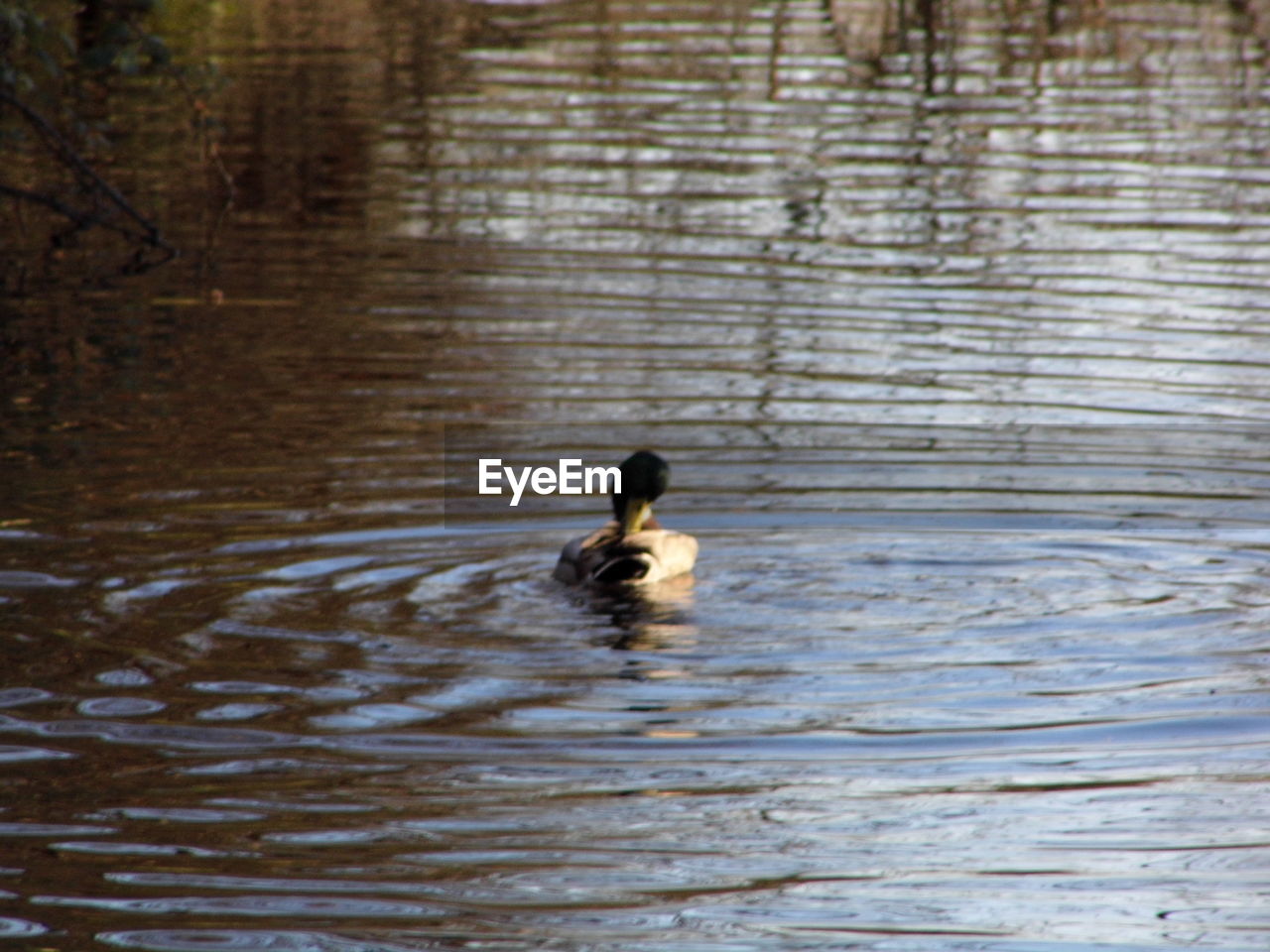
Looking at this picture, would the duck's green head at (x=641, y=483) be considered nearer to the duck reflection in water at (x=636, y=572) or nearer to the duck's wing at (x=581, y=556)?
the duck reflection in water at (x=636, y=572)

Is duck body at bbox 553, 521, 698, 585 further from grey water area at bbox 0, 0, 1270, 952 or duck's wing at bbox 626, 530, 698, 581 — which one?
grey water area at bbox 0, 0, 1270, 952

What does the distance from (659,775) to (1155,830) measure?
1.61m

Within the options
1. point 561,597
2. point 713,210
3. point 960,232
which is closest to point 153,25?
point 713,210

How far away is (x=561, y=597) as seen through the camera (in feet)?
28.9

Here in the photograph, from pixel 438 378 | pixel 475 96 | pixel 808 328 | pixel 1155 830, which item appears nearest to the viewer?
pixel 1155 830

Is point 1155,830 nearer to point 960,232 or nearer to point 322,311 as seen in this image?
point 322,311

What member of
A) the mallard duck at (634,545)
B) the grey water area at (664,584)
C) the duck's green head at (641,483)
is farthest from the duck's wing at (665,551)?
the duck's green head at (641,483)

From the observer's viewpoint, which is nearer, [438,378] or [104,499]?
[104,499]

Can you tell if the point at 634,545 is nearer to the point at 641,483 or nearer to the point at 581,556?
the point at 581,556

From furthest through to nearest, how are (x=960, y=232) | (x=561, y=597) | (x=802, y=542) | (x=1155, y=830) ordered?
1. (x=960, y=232)
2. (x=802, y=542)
3. (x=561, y=597)
4. (x=1155, y=830)
